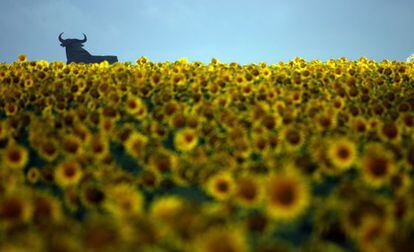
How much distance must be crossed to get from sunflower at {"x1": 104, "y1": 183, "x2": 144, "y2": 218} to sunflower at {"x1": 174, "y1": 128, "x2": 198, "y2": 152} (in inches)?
82.5

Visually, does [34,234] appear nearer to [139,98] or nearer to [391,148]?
[391,148]

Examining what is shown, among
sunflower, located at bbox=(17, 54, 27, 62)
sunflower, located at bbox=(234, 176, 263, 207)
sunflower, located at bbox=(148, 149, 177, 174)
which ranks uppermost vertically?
sunflower, located at bbox=(17, 54, 27, 62)

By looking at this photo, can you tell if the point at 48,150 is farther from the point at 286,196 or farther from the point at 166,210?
the point at 286,196

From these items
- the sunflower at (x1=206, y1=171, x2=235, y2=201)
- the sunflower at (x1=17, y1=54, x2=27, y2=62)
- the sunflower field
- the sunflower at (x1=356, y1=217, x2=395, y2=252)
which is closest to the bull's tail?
the sunflower at (x1=17, y1=54, x2=27, y2=62)

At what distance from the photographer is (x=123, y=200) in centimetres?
509

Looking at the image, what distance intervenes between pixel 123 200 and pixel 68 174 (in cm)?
143

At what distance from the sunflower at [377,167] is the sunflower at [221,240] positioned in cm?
243

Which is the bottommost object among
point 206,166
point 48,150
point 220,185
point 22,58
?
point 220,185

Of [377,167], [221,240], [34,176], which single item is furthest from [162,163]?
[377,167]

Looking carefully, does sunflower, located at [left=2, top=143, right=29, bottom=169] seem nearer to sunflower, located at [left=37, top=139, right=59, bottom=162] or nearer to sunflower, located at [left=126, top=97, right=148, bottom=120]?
sunflower, located at [left=37, top=139, right=59, bottom=162]

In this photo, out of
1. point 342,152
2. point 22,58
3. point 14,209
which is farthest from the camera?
point 22,58

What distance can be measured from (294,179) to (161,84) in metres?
6.25

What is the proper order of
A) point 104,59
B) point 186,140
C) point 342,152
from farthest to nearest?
1. point 104,59
2. point 186,140
3. point 342,152

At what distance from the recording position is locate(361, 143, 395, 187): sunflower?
18.3ft
